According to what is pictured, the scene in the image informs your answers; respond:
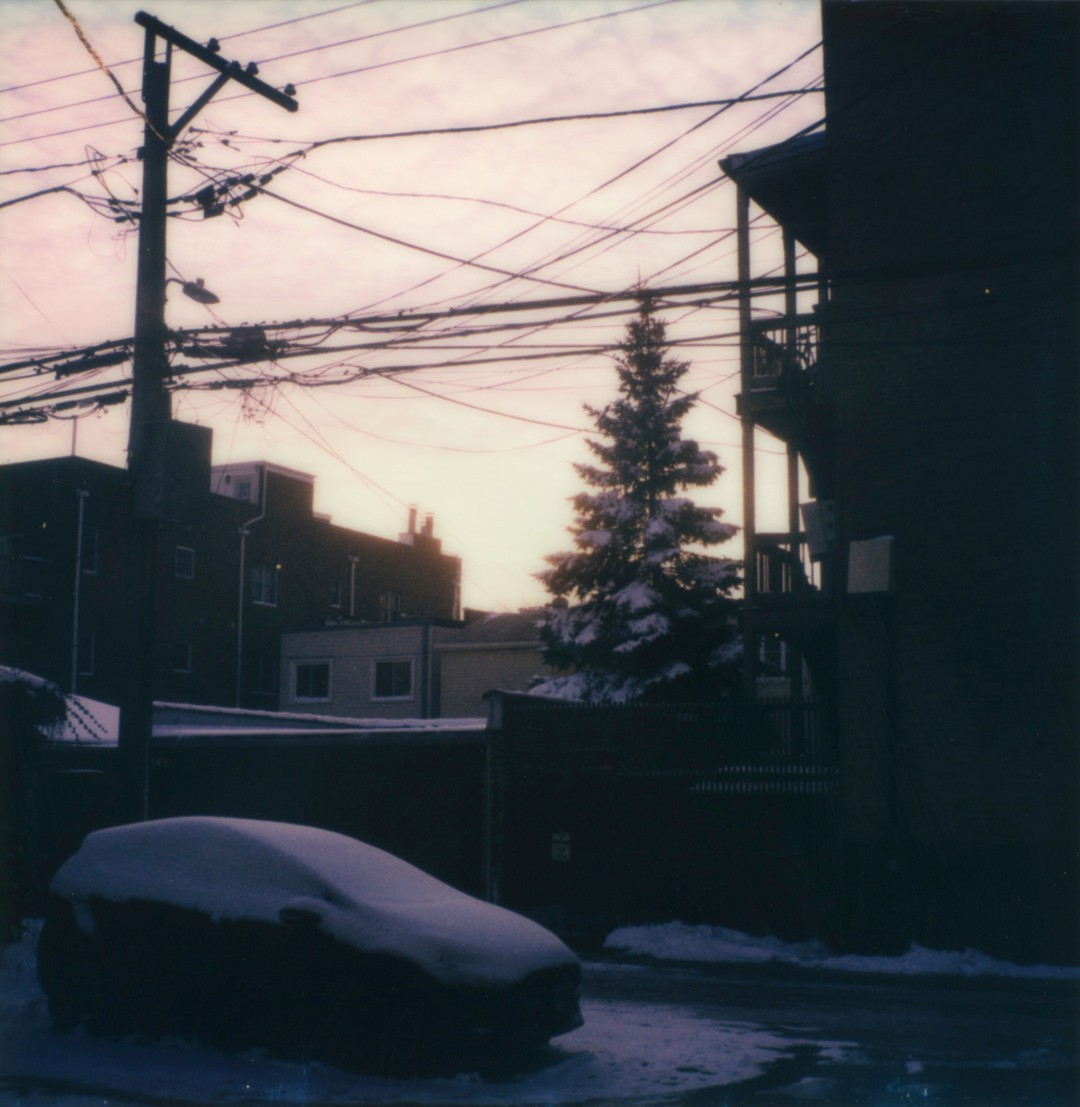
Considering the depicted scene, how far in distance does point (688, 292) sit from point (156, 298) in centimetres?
512

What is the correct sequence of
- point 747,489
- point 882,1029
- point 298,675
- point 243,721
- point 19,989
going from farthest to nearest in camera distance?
point 298,675 < point 243,721 < point 747,489 < point 19,989 < point 882,1029

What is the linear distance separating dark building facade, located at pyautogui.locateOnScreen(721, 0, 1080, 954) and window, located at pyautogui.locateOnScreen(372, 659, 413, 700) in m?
25.4

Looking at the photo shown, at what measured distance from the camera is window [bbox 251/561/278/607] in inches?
1793

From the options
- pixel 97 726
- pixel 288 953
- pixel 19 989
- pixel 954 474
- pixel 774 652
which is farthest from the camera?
pixel 774 652

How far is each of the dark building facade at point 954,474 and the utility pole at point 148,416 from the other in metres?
6.05

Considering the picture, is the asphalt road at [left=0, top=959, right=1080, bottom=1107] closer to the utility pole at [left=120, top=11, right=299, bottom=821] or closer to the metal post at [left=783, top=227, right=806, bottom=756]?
the utility pole at [left=120, top=11, right=299, bottom=821]

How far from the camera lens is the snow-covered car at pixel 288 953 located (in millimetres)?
8141

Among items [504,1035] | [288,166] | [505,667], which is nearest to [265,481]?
[505,667]

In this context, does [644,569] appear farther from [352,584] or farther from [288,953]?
[352,584]

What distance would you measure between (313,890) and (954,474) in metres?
9.69

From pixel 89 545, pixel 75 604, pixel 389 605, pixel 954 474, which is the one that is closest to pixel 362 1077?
pixel 954 474

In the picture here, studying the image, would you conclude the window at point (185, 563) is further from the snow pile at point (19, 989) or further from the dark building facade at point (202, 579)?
the snow pile at point (19, 989)

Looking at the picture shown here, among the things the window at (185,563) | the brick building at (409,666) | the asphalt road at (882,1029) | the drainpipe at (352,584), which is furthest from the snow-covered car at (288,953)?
the drainpipe at (352,584)

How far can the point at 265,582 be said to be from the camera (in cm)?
4597
